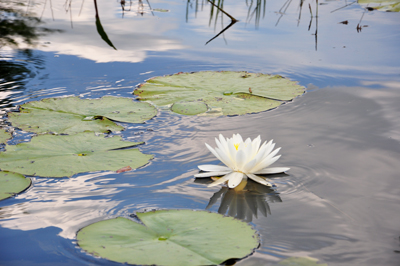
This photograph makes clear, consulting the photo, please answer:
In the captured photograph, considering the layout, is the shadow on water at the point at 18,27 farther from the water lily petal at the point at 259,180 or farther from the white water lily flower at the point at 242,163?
the water lily petal at the point at 259,180

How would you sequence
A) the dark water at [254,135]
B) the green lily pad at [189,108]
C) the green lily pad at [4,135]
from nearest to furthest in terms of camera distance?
the dark water at [254,135] → the green lily pad at [4,135] → the green lily pad at [189,108]

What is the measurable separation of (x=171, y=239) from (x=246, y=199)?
1.59 ft

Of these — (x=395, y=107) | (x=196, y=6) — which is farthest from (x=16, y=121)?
(x=196, y=6)

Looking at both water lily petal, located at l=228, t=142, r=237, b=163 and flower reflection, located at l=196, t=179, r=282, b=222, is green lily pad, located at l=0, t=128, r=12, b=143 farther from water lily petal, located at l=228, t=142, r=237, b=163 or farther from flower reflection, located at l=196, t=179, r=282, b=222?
water lily petal, located at l=228, t=142, r=237, b=163

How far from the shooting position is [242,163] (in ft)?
5.91

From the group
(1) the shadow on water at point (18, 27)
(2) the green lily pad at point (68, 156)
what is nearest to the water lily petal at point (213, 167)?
(2) the green lily pad at point (68, 156)

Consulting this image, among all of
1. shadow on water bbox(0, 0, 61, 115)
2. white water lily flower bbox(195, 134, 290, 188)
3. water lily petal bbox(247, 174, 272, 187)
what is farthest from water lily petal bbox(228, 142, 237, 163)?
shadow on water bbox(0, 0, 61, 115)

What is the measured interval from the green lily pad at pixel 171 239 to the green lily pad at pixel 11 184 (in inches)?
19.4

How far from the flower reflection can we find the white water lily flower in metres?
0.04

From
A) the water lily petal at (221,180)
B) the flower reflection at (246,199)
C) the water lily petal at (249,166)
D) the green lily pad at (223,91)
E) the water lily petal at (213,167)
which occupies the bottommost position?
the flower reflection at (246,199)

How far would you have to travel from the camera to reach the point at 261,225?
151 centimetres

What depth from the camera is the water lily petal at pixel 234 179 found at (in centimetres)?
174

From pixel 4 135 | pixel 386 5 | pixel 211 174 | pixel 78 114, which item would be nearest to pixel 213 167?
pixel 211 174

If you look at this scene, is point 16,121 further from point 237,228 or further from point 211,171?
point 237,228
